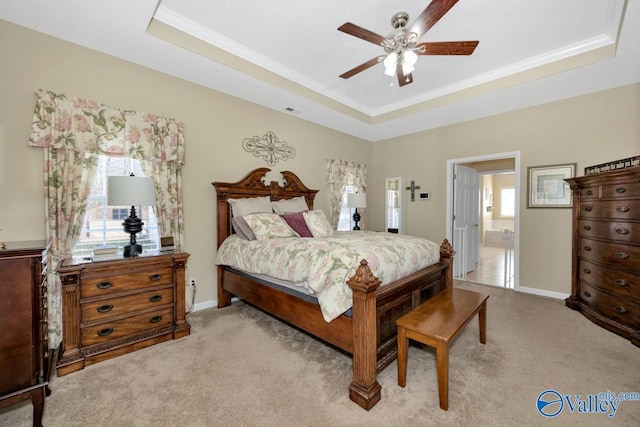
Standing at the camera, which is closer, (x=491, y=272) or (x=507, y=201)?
(x=491, y=272)

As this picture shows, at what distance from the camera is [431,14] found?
181 cm

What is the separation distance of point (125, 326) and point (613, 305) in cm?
445

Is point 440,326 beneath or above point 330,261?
beneath

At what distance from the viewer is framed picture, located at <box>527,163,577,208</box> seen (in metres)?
3.53

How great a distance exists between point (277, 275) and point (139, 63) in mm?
2614

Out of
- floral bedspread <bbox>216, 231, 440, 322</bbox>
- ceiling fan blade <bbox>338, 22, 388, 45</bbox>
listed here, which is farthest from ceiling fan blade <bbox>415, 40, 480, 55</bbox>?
floral bedspread <bbox>216, 231, 440, 322</bbox>

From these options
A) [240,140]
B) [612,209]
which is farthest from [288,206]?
[612,209]

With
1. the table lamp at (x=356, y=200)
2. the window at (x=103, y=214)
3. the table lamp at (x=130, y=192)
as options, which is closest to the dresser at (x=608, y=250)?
the table lamp at (x=356, y=200)

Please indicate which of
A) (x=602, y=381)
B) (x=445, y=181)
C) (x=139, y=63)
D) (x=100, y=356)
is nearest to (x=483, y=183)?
(x=445, y=181)

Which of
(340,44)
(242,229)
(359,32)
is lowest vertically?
(242,229)

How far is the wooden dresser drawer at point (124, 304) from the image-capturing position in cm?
203

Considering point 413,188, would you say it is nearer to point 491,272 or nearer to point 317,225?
point 491,272

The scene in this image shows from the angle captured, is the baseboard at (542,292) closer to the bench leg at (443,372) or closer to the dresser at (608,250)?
the dresser at (608,250)

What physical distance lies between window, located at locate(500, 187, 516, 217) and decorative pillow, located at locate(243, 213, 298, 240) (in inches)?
349
